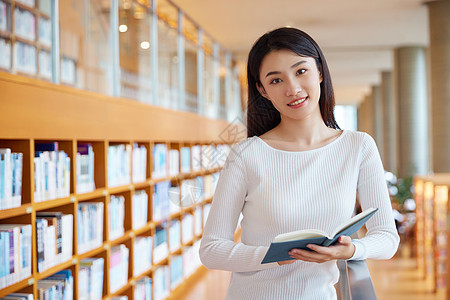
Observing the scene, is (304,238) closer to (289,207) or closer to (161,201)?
(289,207)

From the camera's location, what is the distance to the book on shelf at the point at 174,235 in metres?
5.35

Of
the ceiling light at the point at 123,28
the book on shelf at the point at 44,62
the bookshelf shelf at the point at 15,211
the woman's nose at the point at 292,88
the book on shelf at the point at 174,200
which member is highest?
the ceiling light at the point at 123,28

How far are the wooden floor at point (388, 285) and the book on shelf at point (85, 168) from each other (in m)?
2.52

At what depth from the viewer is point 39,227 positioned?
2.78 metres

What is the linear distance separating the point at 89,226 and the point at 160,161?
5.46ft

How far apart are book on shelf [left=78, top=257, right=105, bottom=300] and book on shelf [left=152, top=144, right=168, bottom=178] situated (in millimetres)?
1380

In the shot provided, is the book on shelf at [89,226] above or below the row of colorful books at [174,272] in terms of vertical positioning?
above

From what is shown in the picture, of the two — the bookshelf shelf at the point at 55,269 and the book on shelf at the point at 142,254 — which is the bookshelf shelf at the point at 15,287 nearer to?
the bookshelf shelf at the point at 55,269

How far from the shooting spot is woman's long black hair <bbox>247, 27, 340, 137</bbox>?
1.43 m

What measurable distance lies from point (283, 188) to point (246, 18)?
8175mm

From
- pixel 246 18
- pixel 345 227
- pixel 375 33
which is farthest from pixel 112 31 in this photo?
pixel 375 33

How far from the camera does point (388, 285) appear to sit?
21.0 feet

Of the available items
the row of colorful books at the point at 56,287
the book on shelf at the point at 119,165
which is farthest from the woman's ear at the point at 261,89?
the book on shelf at the point at 119,165

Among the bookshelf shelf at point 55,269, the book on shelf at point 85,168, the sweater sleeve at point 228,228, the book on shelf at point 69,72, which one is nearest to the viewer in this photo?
the sweater sleeve at point 228,228
